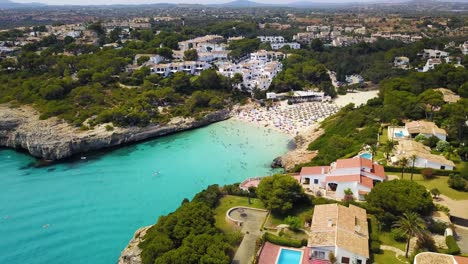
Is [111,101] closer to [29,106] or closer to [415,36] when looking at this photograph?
[29,106]

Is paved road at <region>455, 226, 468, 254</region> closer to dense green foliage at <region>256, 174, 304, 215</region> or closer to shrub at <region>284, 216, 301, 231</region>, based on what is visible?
shrub at <region>284, 216, 301, 231</region>

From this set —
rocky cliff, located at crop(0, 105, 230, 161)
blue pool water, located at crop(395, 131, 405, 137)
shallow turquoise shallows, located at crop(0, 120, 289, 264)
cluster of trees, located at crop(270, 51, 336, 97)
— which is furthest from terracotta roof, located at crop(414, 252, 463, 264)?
cluster of trees, located at crop(270, 51, 336, 97)

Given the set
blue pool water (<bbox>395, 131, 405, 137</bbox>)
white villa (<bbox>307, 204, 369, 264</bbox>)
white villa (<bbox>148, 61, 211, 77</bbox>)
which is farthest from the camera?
white villa (<bbox>148, 61, 211, 77</bbox>)

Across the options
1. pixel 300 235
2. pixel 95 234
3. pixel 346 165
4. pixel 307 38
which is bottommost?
pixel 95 234

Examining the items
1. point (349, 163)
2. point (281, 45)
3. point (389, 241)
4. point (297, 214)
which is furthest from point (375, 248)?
point (281, 45)

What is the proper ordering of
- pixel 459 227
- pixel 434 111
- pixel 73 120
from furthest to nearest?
pixel 73 120 → pixel 434 111 → pixel 459 227

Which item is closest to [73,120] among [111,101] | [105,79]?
[111,101]

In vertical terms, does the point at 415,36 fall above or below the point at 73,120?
above
